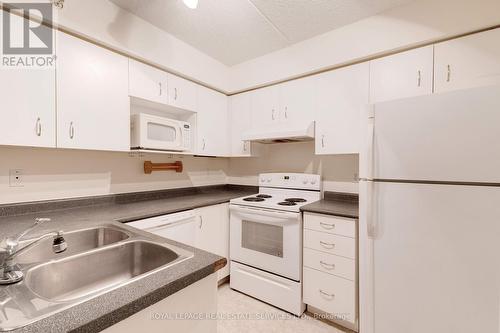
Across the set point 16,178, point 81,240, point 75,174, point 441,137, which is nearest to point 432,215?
point 441,137

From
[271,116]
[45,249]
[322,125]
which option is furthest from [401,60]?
[45,249]

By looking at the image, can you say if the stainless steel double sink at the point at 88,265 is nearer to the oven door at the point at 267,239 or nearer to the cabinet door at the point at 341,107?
the oven door at the point at 267,239

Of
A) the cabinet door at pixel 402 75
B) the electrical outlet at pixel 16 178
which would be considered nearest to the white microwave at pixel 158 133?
the electrical outlet at pixel 16 178

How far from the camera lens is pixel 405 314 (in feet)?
4.17

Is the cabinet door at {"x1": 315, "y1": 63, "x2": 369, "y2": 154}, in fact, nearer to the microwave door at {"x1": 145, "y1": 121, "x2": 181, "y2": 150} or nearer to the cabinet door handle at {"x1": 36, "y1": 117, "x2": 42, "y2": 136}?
the microwave door at {"x1": 145, "y1": 121, "x2": 181, "y2": 150}

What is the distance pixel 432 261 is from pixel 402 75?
1.35 m

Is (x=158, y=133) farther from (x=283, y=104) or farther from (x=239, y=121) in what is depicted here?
(x=283, y=104)

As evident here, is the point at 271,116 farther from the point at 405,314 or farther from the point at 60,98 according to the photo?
the point at 405,314

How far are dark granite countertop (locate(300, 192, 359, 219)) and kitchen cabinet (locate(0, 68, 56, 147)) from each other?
1883 mm

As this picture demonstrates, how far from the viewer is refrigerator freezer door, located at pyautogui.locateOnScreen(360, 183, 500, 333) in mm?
1084

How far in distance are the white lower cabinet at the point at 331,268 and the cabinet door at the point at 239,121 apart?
1.17 meters

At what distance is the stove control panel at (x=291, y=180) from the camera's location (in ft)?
7.71

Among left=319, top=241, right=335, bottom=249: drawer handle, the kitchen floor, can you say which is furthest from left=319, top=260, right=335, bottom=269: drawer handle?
the kitchen floor

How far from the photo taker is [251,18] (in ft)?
6.22
